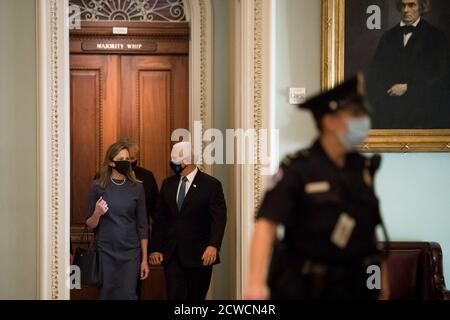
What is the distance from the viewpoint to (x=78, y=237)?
20.8ft

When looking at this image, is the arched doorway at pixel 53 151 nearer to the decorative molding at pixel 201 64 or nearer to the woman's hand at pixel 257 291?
the decorative molding at pixel 201 64

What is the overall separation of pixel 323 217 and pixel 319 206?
5 centimetres

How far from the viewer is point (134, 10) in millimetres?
6332

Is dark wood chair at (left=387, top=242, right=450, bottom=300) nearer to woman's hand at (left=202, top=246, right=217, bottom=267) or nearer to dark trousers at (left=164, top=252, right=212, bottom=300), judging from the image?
woman's hand at (left=202, top=246, right=217, bottom=267)

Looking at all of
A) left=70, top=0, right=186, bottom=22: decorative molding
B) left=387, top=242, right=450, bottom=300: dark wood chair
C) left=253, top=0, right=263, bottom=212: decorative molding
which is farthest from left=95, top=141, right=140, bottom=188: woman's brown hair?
left=387, top=242, right=450, bottom=300: dark wood chair

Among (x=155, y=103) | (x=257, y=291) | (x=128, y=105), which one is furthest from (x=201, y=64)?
(x=257, y=291)

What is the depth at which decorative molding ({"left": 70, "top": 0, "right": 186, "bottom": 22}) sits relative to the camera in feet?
20.5

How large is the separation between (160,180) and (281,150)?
1.85 metres

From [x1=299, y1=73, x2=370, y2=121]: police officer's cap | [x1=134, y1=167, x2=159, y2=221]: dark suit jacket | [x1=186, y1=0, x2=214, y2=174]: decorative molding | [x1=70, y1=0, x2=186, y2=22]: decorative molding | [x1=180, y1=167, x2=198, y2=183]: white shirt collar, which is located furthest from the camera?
[x1=70, y1=0, x2=186, y2=22]: decorative molding

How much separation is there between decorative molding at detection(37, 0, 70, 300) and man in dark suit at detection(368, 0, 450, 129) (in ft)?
7.69

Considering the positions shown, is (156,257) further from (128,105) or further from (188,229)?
(128,105)

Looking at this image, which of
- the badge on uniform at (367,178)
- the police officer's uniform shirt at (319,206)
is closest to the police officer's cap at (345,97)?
the police officer's uniform shirt at (319,206)
